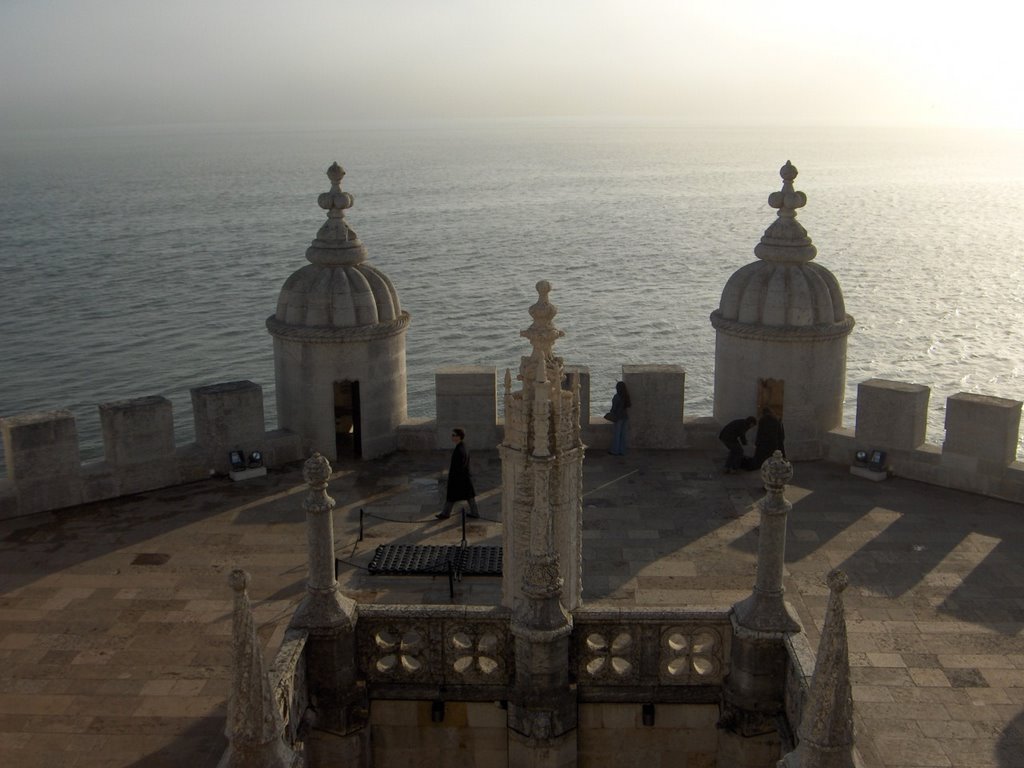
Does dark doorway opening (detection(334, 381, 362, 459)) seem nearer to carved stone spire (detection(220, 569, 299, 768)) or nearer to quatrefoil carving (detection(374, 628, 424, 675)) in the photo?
quatrefoil carving (detection(374, 628, 424, 675))

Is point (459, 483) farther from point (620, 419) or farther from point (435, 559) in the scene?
point (620, 419)

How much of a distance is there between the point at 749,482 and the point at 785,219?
12.8 ft

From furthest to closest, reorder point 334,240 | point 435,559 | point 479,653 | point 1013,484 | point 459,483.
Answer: point 334,240
point 1013,484
point 459,483
point 435,559
point 479,653

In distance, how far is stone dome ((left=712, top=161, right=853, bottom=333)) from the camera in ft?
55.4

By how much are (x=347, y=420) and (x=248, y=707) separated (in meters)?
11.7

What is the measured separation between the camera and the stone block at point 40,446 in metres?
15.1

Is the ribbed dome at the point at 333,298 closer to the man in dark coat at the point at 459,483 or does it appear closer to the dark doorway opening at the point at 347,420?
the dark doorway opening at the point at 347,420

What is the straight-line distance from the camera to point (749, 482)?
16.4m

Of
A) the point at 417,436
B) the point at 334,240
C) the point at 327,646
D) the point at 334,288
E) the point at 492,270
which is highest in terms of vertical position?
the point at 334,240

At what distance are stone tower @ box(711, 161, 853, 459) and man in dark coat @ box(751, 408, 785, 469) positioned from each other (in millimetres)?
797

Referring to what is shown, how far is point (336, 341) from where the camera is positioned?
17.0 meters

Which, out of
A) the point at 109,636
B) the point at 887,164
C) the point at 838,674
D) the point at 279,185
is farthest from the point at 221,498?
the point at 887,164

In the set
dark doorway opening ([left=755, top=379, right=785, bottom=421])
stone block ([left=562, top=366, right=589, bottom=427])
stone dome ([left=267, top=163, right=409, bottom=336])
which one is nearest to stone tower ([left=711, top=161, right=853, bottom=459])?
dark doorway opening ([left=755, top=379, right=785, bottom=421])

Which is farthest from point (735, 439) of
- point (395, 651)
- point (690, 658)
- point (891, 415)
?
point (395, 651)
